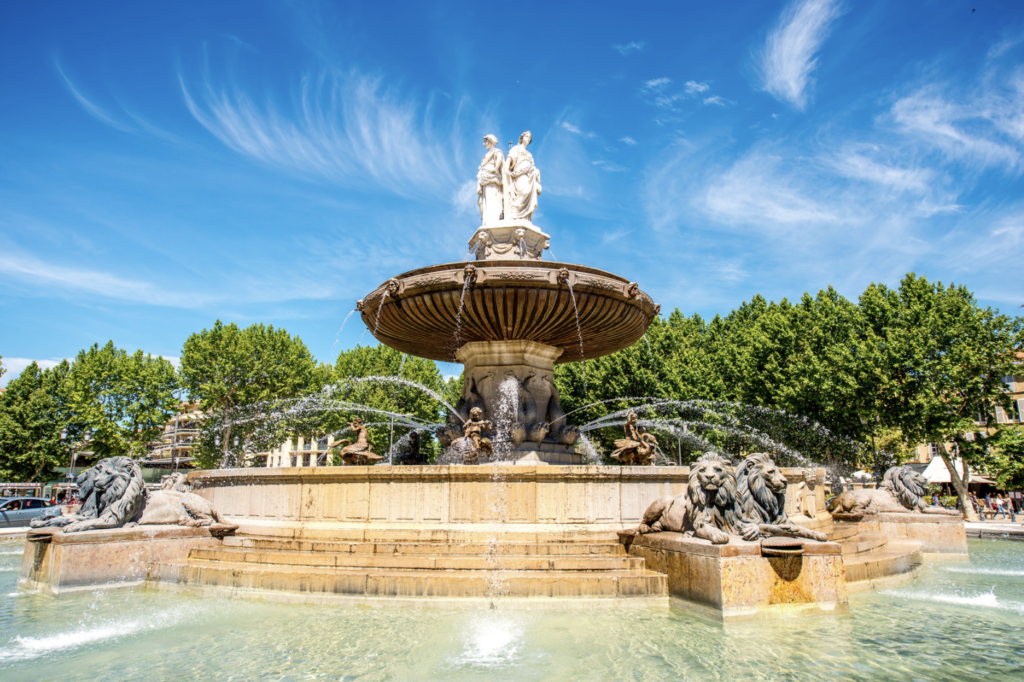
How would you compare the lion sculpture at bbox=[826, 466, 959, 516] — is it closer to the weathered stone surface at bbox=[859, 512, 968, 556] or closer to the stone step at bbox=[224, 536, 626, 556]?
the weathered stone surface at bbox=[859, 512, 968, 556]

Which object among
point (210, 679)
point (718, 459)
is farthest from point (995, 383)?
point (210, 679)

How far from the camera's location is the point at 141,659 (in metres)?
4.52

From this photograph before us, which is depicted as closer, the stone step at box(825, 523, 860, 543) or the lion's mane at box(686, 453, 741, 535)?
the lion's mane at box(686, 453, 741, 535)

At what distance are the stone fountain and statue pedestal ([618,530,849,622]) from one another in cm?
409

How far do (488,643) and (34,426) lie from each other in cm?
3731

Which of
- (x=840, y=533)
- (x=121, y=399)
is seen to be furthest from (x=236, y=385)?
(x=840, y=533)

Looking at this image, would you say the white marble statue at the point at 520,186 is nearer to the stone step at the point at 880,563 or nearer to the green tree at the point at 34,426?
the stone step at the point at 880,563

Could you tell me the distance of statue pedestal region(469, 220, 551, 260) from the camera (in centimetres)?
1143

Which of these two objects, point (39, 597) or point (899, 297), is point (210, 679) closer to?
point (39, 597)

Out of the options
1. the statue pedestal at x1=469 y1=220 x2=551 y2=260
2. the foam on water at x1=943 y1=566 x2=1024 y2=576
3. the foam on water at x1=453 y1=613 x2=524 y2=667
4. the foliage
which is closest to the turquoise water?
the foam on water at x1=453 y1=613 x2=524 y2=667

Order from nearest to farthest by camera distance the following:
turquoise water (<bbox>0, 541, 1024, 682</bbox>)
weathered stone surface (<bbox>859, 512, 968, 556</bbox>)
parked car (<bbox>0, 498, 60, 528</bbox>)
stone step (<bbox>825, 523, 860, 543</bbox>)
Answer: turquoise water (<bbox>0, 541, 1024, 682</bbox>) → stone step (<bbox>825, 523, 860, 543</bbox>) → weathered stone surface (<bbox>859, 512, 968, 556</bbox>) → parked car (<bbox>0, 498, 60, 528</bbox>)

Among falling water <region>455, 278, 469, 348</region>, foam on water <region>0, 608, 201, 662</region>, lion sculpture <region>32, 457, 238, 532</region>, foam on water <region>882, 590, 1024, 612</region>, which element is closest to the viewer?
foam on water <region>0, 608, 201, 662</region>

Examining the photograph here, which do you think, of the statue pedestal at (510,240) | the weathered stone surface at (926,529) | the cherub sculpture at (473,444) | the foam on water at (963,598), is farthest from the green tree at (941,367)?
the cherub sculpture at (473,444)

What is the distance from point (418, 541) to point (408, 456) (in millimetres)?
4050
